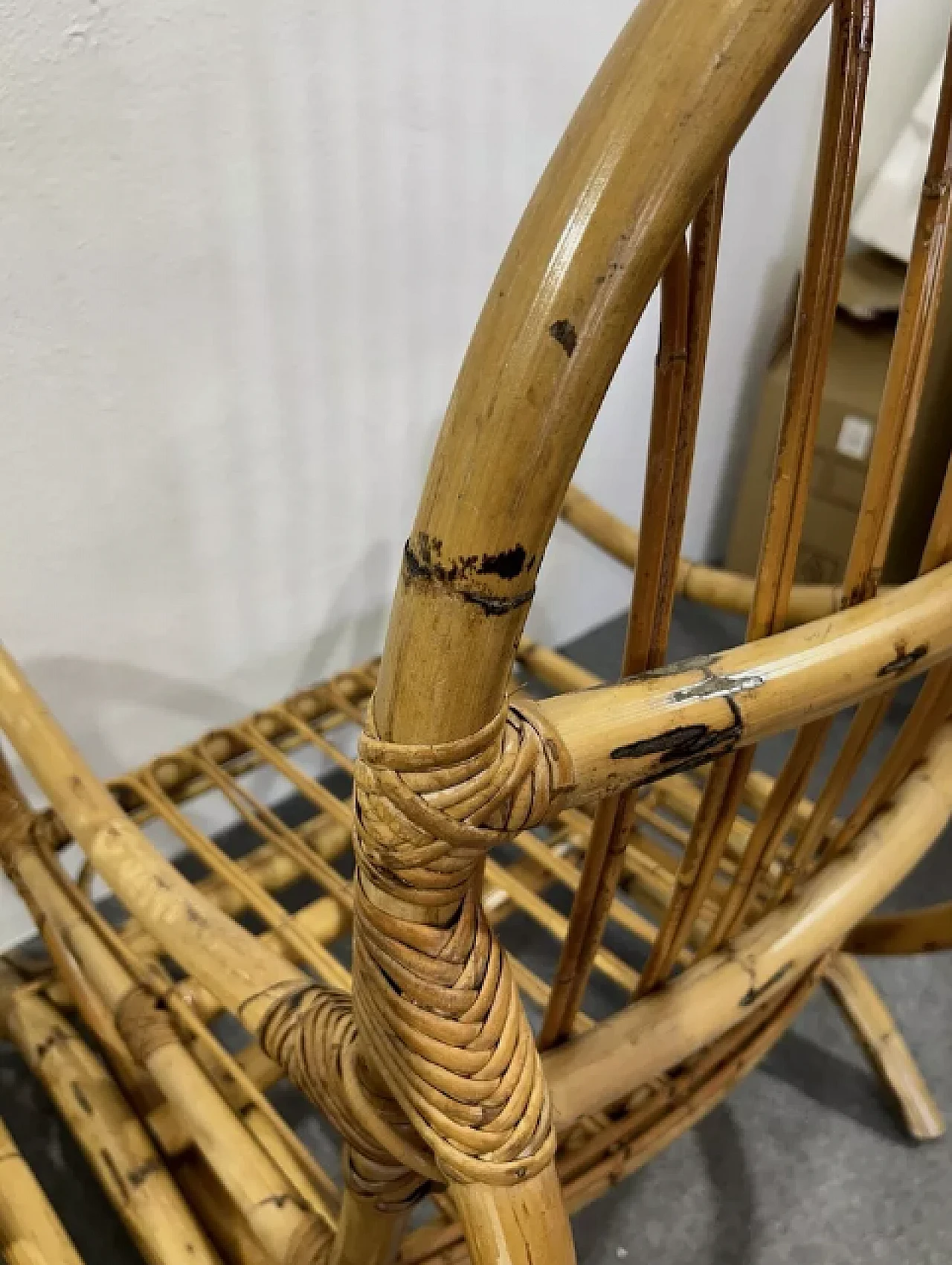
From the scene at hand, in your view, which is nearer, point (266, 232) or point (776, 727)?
point (776, 727)

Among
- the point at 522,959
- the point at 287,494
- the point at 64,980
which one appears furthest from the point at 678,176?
the point at 522,959

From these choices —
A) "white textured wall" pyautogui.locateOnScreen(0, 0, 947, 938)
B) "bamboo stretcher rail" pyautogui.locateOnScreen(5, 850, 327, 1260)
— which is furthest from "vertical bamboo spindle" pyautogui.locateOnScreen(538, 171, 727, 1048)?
"white textured wall" pyautogui.locateOnScreen(0, 0, 947, 938)

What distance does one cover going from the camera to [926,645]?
1.01 feet

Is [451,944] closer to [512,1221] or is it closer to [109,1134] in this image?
[512,1221]

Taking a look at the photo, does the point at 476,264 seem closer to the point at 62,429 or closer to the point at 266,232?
the point at 266,232

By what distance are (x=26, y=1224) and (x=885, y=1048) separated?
2.40 ft

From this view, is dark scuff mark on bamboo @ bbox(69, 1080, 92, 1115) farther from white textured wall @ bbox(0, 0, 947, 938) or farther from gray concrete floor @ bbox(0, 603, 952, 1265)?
white textured wall @ bbox(0, 0, 947, 938)

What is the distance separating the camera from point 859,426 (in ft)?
4.02

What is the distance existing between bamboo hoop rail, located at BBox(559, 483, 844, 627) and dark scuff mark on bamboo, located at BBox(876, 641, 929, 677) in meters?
0.37

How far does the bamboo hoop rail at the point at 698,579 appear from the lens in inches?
27.3

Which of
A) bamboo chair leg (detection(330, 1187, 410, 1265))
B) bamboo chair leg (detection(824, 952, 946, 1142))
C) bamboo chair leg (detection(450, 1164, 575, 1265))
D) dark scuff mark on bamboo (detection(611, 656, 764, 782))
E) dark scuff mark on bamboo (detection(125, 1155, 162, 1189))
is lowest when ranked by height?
bamboo chair leg (detection(824, 952, 946, 1142))

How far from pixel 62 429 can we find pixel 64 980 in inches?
15.7

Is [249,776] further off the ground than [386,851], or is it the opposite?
[386,851]

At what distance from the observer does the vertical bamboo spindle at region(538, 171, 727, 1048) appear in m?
0.25
